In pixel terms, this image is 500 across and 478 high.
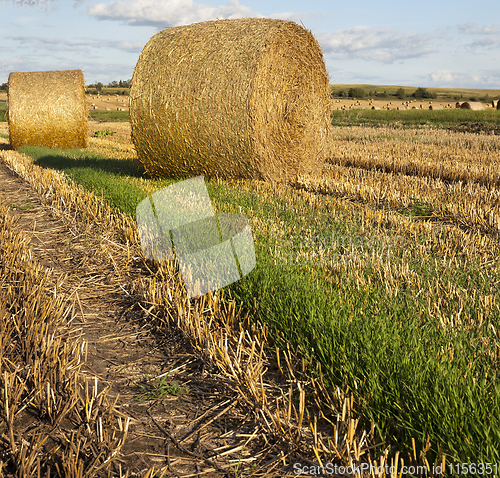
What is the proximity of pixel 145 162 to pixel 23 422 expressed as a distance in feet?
22.2

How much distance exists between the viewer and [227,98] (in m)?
7.35

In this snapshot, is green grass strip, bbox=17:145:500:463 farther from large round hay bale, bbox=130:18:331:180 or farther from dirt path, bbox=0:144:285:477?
large round hay bale, bbox=130:18:331:180

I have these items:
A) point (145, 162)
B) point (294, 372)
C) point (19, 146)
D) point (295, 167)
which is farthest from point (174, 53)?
point (19, 146)

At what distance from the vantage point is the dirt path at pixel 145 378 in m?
→ 2.08

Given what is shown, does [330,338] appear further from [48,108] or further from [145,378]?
[48,108]

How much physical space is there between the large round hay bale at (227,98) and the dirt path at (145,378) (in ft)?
10.9

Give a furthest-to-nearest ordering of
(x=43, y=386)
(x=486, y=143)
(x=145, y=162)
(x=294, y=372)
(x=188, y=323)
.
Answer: (x=486, y=143) → (x=145, y=162) → (x=188, y=323) → (x=294, y=372) → (x=43, y=386)

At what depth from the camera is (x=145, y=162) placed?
8586 mm

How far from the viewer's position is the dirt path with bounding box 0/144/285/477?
208 centimetres

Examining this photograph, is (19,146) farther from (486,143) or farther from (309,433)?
(309,433)

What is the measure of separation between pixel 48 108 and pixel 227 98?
9.15 metres

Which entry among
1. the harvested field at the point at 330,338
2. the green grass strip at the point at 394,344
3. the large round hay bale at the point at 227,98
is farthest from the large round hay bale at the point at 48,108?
the green grass strip at the point at 394,344

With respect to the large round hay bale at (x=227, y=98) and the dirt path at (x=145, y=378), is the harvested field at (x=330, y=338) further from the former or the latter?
the large round hay bale at (x=227, y=98)

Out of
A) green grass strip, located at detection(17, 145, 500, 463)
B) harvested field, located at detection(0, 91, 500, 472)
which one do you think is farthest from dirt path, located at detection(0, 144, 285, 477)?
green grass strip, located at detection(17, 145, 500, 463)
